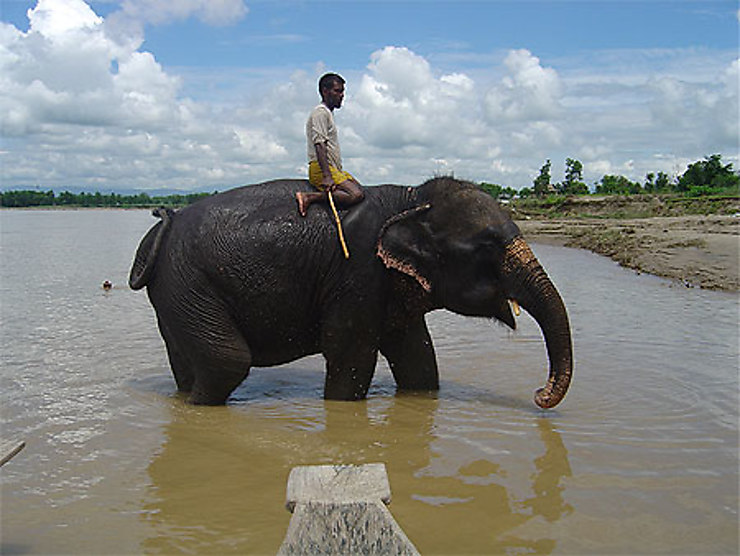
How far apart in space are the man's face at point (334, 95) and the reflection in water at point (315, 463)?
107 inches

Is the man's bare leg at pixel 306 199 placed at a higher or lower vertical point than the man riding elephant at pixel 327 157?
lower

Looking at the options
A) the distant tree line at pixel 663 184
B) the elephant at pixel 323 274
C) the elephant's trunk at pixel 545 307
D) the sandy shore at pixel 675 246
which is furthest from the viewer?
the distant tree line at pixel 663 184

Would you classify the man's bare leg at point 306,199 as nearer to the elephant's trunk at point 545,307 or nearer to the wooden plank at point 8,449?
the elephant's trunk at point 545,307

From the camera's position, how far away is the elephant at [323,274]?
6.63 metres

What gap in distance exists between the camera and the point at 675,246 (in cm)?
1883

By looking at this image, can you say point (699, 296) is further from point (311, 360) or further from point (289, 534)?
point (289, 534)

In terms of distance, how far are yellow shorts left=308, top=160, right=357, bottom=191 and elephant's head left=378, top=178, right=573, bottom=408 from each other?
2.22 feet

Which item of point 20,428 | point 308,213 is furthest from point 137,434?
point 308,213

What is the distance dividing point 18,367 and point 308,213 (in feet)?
14.0

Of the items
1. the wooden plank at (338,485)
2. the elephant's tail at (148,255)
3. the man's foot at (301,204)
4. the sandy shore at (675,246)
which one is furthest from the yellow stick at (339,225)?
the sandy shore at (675,246)

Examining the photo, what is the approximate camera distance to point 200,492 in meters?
5.02

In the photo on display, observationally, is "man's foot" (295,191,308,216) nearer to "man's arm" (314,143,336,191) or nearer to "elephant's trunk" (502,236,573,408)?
"man's arm" (314,143,336,191)

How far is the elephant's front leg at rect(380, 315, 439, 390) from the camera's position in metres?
7.38

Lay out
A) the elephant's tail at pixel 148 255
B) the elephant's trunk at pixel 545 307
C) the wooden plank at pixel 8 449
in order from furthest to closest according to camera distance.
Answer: the elephant's tail at pixel 148 255
the elephant's trunk at pixel 545 307
the wooden plank at pixel 8 449
